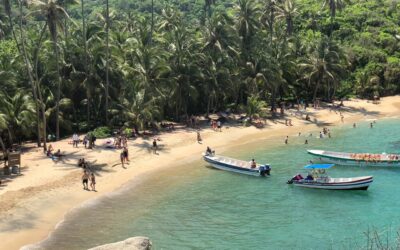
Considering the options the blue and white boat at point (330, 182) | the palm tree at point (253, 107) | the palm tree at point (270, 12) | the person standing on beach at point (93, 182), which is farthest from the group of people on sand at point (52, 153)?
the palm tree at point (270, 12)

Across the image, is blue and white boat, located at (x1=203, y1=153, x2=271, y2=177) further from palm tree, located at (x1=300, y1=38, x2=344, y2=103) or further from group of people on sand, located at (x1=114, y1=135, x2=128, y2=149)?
palm tree, located at (x1=300, y1=38, x2=344, y2=103)

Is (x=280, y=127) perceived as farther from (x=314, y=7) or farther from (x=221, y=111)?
(x=314, y=7)

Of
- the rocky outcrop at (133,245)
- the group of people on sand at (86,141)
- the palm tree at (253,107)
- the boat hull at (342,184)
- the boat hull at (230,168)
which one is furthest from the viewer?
the palm tree at (253,107)

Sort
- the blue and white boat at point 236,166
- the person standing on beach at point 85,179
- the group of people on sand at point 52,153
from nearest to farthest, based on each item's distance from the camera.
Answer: the person standing on beach at point 85,179
the blue and white boat at point 236,166
the group of people on sand at point 52,153

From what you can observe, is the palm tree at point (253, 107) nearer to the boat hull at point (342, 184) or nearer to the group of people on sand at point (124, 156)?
the group of people on sand at point (124, 156)

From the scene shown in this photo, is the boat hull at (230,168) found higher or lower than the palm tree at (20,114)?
lower

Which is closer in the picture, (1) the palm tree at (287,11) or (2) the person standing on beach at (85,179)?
(2) the person standing on beach at (85,179)
